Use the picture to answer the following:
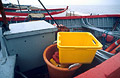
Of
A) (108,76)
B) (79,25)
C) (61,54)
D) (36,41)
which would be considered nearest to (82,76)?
(108,76)

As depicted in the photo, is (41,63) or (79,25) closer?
(41,63)

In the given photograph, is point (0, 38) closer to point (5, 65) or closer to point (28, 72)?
point (5, 65)

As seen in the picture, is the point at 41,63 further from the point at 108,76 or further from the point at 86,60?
the point at 108,76

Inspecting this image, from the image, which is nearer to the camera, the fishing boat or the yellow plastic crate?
the fishing boat

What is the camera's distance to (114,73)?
859 mm

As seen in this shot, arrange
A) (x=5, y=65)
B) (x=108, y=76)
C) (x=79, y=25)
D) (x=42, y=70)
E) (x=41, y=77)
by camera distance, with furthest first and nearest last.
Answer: (x=79, y=25) → (x=42, y=70) → (x=41, y=77) → (x=5, y=65) → (x=108, y=76)

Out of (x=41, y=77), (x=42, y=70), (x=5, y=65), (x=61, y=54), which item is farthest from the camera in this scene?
(x=42, y=70)

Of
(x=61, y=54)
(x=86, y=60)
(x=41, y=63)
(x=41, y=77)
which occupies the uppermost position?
(x=61, y=54)

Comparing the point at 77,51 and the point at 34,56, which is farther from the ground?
the point at 77,51

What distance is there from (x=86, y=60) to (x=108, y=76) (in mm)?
656

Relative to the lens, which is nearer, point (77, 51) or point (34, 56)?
point (77, 51)

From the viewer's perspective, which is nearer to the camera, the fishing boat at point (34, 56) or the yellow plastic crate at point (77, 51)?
the fishing boat at point (34, 56)

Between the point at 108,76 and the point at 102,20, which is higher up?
the point at 102,20

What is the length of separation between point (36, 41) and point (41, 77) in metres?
0.98
